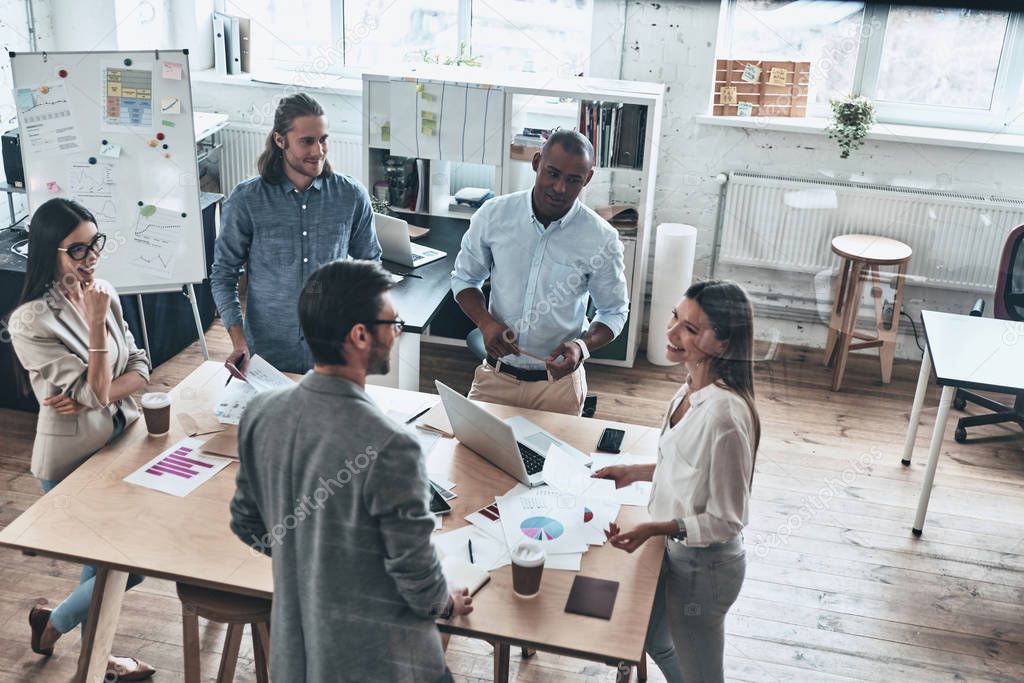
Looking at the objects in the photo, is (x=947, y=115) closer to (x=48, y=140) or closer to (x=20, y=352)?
(x=20, y=352)

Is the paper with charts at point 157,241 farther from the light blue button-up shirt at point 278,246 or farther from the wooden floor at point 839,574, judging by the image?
the light blue button-up shirt at point 278,246

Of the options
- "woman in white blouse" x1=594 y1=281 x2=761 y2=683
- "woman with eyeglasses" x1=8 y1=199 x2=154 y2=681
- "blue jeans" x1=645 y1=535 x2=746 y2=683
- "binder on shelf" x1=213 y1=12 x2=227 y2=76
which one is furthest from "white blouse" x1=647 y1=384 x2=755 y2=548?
"binder on shelf" x1=213 y1=12 x2=227 y2=76

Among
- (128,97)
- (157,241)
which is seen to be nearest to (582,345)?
(157,241)

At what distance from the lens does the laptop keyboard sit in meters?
2.06

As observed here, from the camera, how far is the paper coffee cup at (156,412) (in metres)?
2.12

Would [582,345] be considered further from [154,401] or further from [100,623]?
[100,623]

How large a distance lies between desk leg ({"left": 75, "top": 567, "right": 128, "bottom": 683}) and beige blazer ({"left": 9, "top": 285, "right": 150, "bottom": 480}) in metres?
0.27

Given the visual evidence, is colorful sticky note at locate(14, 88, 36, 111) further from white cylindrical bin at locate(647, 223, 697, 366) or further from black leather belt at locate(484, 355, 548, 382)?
white cylindrical bin at locate(647, 223, 697, 366)

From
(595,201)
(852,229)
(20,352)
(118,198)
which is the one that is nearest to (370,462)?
(852,229)

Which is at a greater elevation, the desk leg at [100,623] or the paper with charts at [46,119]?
the paper with charts at [46,119]

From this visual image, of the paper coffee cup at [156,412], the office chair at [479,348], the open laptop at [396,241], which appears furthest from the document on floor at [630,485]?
the open laptop at [396,241]

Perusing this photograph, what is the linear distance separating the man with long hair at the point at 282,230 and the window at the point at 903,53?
73.4 inches

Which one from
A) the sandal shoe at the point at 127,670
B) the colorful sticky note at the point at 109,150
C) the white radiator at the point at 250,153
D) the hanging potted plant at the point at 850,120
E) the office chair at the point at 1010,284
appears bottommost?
the sandal shoe at the point at 127,670

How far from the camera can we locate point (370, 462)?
1295 mm
